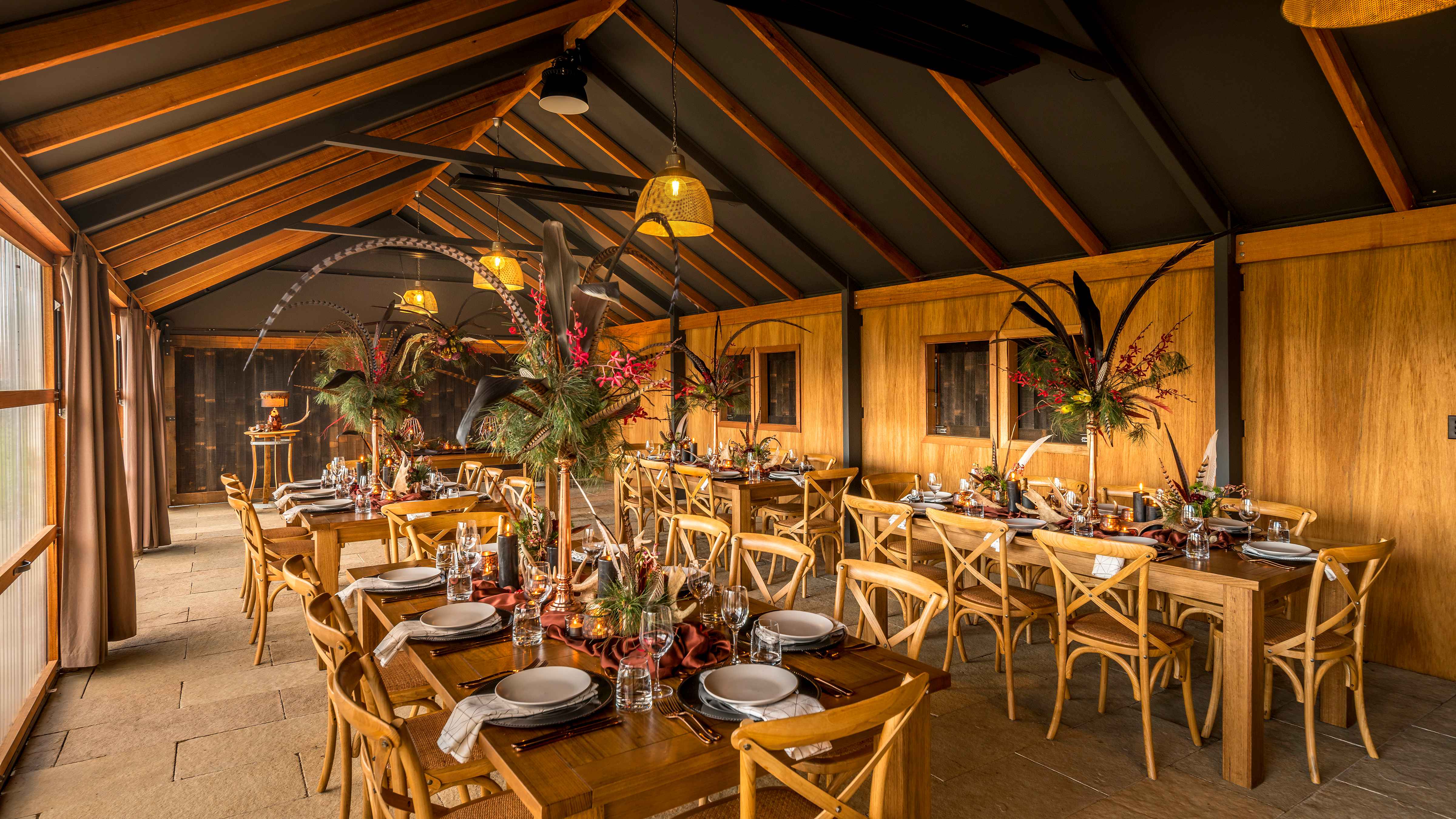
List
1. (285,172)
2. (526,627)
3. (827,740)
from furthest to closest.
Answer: (285,172) → (526,627) → (827,740)

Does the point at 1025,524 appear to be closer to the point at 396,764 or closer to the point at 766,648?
the point at 766,648

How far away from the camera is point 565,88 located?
5.09 metres

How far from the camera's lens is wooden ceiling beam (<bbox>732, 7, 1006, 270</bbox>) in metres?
5.04

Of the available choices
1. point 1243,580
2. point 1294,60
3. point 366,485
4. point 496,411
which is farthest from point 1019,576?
point 366,485

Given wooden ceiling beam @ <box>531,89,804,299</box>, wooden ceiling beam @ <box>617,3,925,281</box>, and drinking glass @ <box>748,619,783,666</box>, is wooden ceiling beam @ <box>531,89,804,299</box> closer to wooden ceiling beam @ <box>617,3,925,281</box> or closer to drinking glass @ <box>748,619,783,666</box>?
wooden ceiling beam @ <box>617,3,925,281</box>

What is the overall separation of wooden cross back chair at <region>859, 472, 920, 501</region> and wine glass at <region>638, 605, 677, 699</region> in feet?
9.96

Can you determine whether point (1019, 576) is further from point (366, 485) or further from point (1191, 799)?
point (366, 485)

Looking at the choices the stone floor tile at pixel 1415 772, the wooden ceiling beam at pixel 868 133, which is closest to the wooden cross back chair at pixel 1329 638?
the stone floor tile at pixel 1415 772

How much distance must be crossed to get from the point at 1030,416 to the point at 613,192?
578cm

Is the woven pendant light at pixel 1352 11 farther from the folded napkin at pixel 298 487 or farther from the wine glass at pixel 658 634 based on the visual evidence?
the folded napkin at pixel 298 487

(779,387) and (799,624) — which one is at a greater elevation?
(779,387)

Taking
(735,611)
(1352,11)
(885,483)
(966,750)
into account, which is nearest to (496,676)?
(735,611)

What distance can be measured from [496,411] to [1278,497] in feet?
15.5

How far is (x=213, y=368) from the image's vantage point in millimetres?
10742
